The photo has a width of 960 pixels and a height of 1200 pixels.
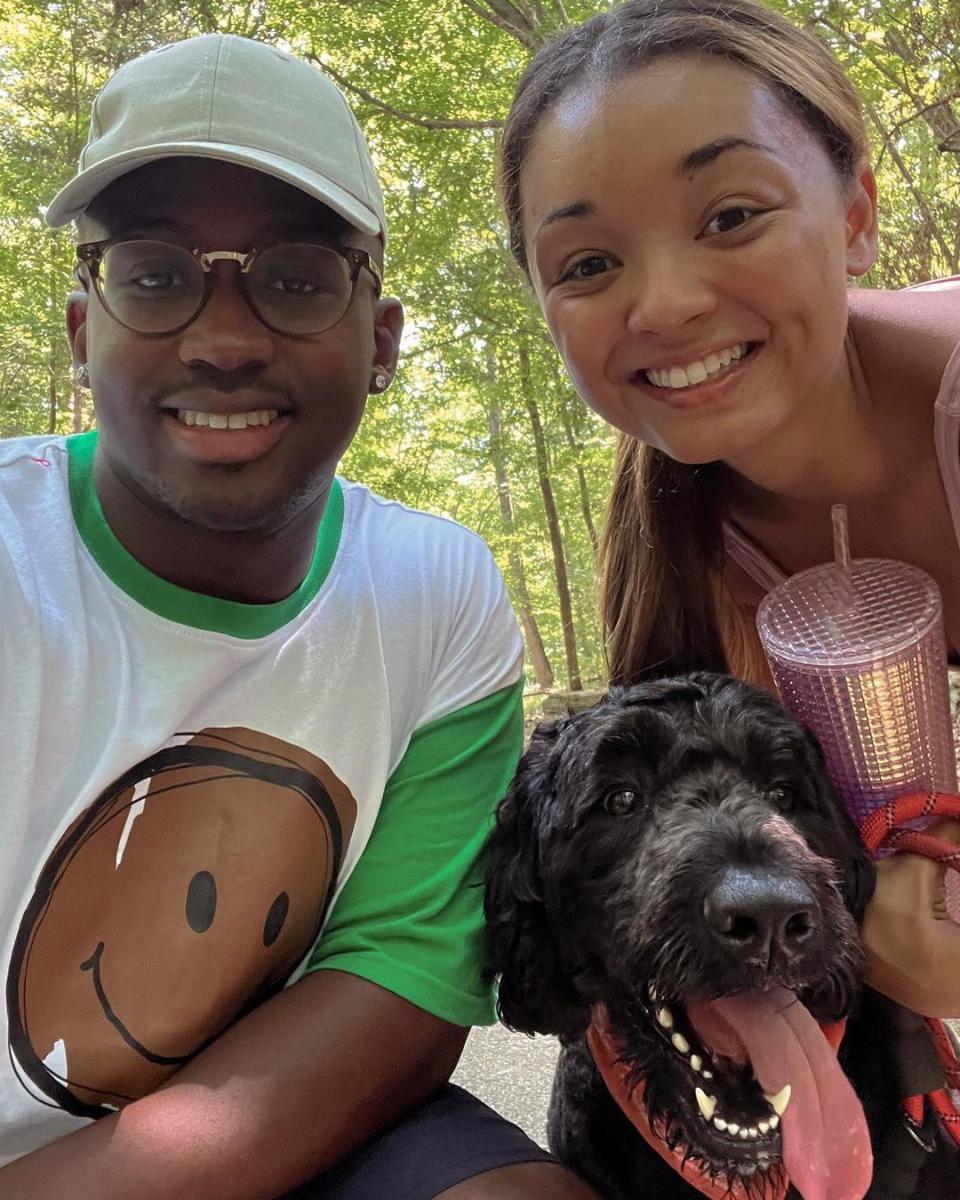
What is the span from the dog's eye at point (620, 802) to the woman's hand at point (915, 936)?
1.66 feet

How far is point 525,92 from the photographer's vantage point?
2.29 meters

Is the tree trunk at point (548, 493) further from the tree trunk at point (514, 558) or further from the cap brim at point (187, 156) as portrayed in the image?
the cap brim at point (187, 156)

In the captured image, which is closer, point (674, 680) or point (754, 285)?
point (754, 285)

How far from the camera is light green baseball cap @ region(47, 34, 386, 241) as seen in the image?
178 centimetres

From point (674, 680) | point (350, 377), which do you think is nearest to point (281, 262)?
point (350, 377)

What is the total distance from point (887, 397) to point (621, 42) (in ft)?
3.29

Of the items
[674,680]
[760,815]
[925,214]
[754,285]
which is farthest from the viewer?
[925,214]

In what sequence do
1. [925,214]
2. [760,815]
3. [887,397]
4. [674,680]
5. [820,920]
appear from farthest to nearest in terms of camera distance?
1. [925,214]
2. [887,397]
3. [674,680]
4. [760,815]
5. [820,920]

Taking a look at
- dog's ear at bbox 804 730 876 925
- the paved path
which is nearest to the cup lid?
dog's ear at bbox 804 730 876 925

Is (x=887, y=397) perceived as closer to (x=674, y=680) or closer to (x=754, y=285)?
(x=754, y=285)

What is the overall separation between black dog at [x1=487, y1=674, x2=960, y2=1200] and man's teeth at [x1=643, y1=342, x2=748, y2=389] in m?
0.64

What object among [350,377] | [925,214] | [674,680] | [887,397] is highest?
[925,214]

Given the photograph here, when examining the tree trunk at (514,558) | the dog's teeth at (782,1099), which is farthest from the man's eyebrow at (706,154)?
the tree trunk at (514,558)

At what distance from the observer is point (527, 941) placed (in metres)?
1.92
